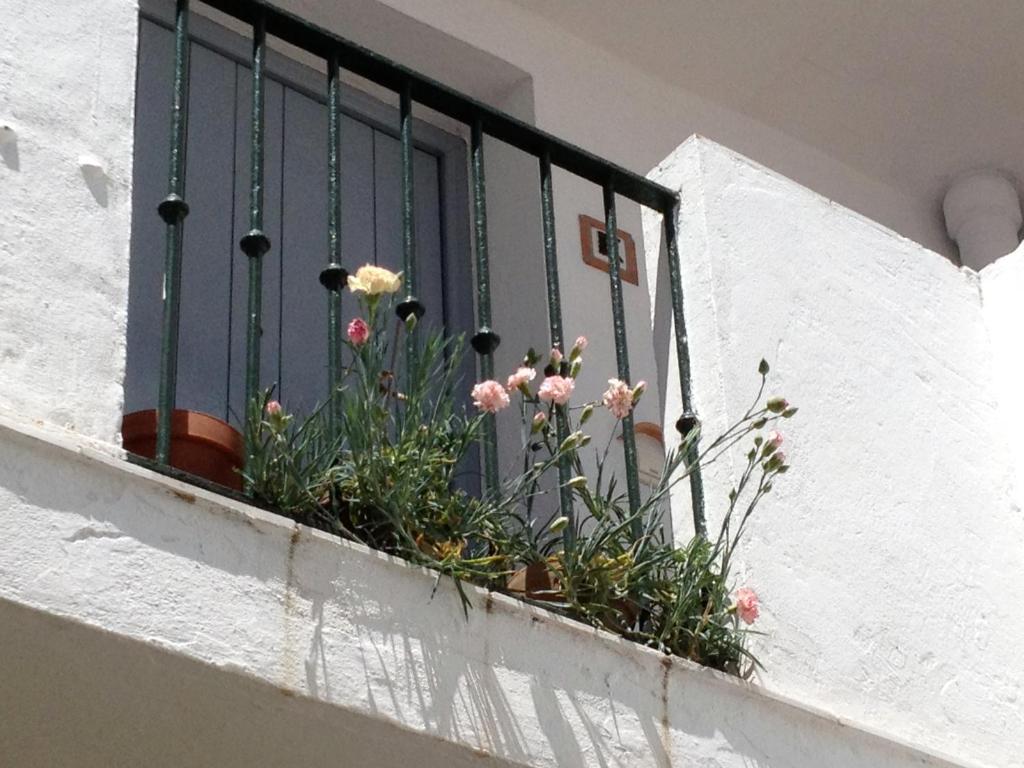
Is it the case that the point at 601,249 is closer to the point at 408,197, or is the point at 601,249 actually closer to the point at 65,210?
the point at 408,197

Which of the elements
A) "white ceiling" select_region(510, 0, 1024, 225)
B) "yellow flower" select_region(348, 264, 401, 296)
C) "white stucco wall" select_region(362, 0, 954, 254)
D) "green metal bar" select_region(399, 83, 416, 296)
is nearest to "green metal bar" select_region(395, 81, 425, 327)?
"green metal bar" select_region(399, 83, 416, 296)

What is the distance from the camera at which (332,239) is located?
14.3 ft

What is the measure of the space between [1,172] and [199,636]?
2.95ft

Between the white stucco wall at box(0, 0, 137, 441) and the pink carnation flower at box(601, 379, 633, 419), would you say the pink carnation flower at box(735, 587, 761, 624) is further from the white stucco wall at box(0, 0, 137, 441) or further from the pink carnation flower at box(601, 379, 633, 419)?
the white stucco wall at box(0, 0, 137, 441)

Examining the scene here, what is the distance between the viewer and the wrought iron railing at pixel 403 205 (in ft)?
13.6

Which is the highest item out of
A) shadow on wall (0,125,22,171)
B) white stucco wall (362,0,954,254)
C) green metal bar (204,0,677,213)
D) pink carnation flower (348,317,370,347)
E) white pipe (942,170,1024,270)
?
white stucco wall (362,0,954,254)

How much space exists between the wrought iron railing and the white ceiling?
6.06ft

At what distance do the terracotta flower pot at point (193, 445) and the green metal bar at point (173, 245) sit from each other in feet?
0.17

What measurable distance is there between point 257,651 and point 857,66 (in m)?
4.05

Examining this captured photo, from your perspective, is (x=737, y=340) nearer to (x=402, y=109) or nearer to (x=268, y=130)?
(x=402, y=109)

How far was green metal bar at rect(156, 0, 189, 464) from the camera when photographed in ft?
12.9

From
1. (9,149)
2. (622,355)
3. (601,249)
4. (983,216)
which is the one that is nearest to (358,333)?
(9,149)

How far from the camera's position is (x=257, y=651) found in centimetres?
364

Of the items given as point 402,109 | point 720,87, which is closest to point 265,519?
point 402,109
